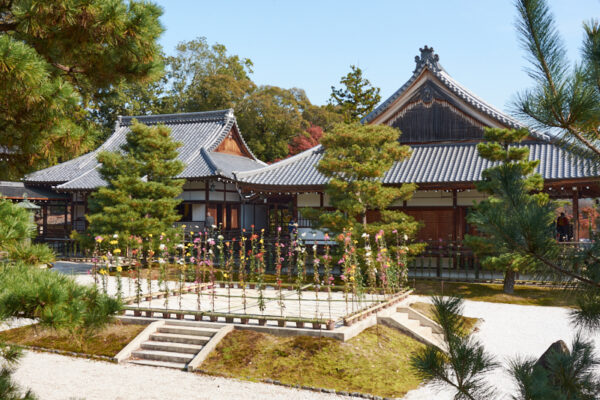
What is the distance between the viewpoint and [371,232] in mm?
12898

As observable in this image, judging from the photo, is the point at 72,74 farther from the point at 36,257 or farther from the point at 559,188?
the point at 559,188

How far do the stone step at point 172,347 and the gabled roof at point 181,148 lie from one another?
13293 millimetres

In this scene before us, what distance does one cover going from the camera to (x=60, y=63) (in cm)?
520

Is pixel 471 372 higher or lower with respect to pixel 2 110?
lower

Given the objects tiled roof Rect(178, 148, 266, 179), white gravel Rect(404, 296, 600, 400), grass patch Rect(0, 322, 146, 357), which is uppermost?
tiled roof Rect(178, 148, 266, 179)

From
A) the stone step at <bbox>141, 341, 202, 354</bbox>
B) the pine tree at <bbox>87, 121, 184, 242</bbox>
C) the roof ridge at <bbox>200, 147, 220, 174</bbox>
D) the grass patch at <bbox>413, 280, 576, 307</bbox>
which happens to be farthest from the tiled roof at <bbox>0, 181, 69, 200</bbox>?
the grass patch at <bbox>413, 280, 576, 307</bbox>

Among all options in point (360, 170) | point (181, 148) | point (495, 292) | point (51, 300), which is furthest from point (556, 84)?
point (181, 148)

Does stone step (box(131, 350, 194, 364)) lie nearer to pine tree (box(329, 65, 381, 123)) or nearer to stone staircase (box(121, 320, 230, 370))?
stone staircase (box(121, 320, 230, 370))

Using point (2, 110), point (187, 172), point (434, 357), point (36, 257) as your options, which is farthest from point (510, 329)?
point (187, 172)

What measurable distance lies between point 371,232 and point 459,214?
17.7 feet

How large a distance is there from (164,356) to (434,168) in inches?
457

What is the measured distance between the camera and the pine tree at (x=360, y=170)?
1285 cm

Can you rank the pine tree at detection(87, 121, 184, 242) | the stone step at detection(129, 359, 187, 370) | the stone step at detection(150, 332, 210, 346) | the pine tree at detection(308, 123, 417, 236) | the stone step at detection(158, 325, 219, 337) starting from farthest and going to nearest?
the pine tree at detection(87, 121, 184, 242) → the pine tree at detection(308, 123, 417, 236) → the stone step at detection(158, 325, 219, 337) → the stone step at detection(150, 332, 210, 346) → the stone step at detection(129, 359, 187, 370)

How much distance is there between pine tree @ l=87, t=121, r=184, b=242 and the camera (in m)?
16.2
